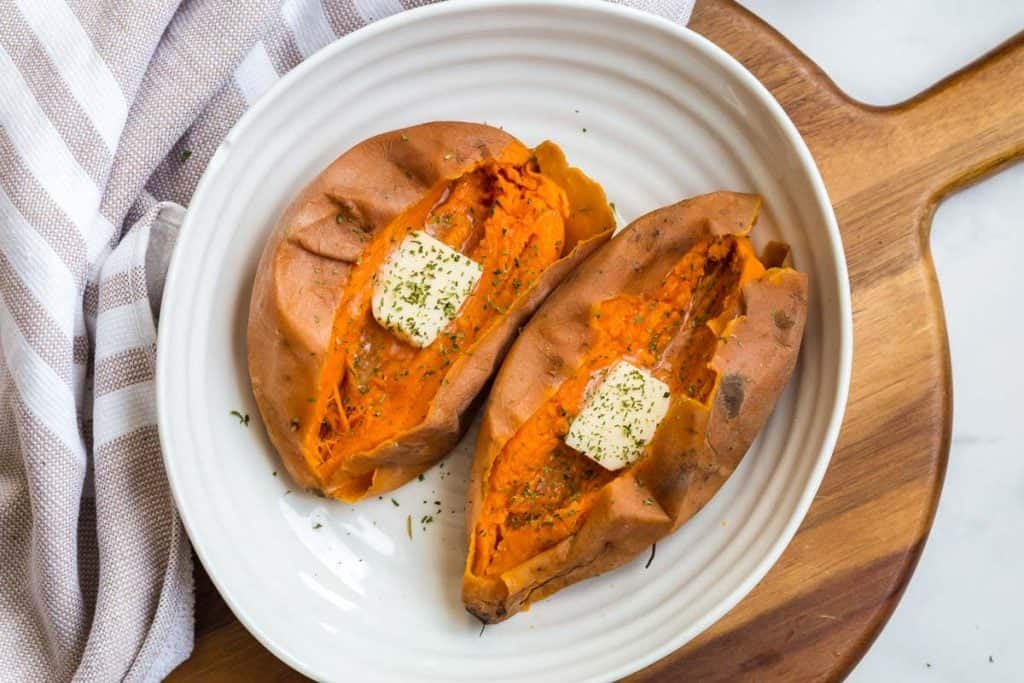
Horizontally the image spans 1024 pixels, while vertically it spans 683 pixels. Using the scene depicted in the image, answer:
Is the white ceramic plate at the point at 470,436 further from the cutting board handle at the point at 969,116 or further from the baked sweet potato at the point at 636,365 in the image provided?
the cutting board handle at the point at 969,116

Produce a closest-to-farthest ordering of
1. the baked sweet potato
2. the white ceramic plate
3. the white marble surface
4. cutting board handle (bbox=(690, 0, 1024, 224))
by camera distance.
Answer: the baked sweet potato → the white ceramic plate → cutting board handle (bbox=(690, 0, 1024, 224)) → the white marble surface

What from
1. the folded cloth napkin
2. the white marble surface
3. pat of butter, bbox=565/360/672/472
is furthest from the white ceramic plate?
the white marble surface

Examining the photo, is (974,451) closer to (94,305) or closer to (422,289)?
(422,289)

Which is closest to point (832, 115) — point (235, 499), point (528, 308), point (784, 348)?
point (784, 348)

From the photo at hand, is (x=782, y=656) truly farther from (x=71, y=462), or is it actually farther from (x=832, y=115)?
(x=71, y=462)

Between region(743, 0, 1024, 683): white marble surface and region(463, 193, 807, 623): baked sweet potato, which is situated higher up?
region(463, 193, 807, 623): baked sweet potato

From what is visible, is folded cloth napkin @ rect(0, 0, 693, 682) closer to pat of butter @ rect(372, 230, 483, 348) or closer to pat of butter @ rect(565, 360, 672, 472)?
pat of butter @ rect(372, 230, 483, 348)

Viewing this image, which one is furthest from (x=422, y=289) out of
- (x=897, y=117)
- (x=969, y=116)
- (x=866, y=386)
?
(x=969, y=116)

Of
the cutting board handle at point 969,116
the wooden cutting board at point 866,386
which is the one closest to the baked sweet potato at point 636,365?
the wooden cutting board at point 866,386
